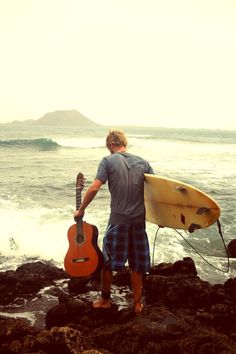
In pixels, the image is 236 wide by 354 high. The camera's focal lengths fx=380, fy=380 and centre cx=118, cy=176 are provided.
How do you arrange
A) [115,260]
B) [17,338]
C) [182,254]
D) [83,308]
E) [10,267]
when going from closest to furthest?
[17,338]
[115,260]
[83,308]
[10,267]
[182,254]

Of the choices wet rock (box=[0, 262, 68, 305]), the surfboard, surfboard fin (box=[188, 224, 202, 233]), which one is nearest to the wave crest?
wet rock (box=[0, 262, 68, 305])

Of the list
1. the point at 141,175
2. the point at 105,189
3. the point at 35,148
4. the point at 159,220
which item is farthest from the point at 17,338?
the point at 35,148

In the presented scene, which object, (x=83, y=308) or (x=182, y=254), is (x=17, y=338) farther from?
(x=182, y=254)

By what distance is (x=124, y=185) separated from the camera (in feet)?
13.7

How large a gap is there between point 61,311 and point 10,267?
3292mm

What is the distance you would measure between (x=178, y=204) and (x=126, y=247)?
99cm

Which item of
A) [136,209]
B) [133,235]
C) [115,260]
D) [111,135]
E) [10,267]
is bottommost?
[10,267]

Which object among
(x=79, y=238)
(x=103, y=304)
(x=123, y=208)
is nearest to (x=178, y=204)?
(x=123, y=208)

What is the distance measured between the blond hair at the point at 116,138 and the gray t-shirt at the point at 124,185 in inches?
5.7

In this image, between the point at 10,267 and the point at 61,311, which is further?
the point at 10,267

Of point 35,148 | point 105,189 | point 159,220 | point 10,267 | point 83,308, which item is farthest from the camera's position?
point 35,148

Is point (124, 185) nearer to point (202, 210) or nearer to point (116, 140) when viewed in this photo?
point (116, 140)

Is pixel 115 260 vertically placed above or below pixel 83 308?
above

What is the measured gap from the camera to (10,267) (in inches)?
297
